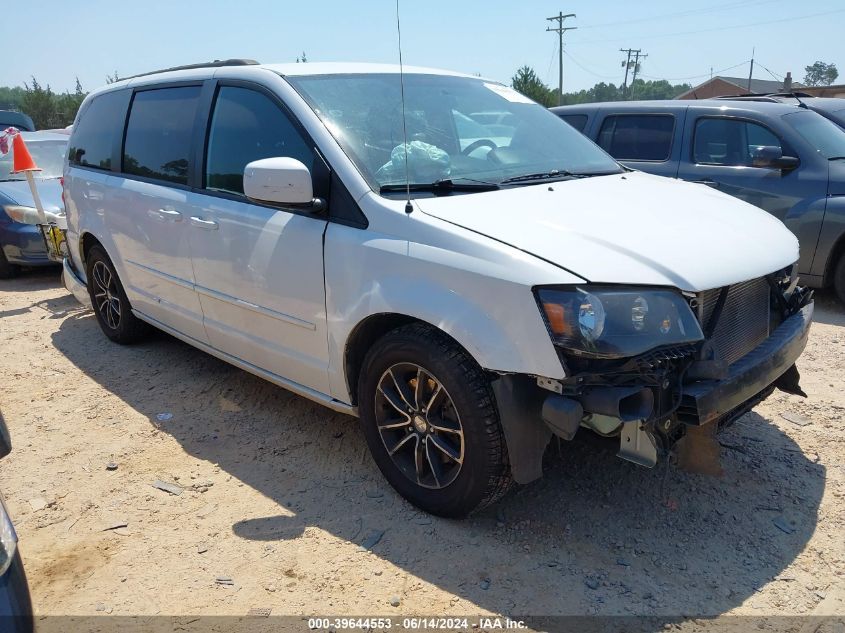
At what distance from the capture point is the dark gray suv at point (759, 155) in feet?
19.5

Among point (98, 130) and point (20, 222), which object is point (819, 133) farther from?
point (20, 222)

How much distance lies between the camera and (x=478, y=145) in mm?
3576

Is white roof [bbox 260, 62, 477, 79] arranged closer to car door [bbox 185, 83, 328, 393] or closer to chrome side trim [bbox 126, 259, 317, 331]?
car door [bbox 185, 83, 328, 393]

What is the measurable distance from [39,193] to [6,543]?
7886 millimetres

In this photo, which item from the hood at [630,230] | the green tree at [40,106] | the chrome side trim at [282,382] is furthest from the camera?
the green tree at [40,106]

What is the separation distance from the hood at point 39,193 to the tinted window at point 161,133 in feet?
12.9

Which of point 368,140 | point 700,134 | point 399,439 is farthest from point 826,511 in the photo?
point 700,134

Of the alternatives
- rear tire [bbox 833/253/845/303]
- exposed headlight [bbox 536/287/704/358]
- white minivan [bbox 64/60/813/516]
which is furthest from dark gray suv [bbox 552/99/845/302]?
exposed headlight [bbox 536/287/704/358]

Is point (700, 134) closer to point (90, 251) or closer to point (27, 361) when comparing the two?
point (90, 251)

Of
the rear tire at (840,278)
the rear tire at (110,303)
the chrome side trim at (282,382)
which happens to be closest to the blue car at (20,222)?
the rear tire at (110,303)

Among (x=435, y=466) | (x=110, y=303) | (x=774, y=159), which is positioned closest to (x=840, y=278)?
(x=774, y=159)

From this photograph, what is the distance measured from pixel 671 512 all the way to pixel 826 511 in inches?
26.5

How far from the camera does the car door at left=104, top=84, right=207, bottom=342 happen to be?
407 centimetres

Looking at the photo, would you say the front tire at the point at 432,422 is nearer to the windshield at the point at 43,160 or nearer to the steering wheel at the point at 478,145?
the steering wheel at the point at 478,145
